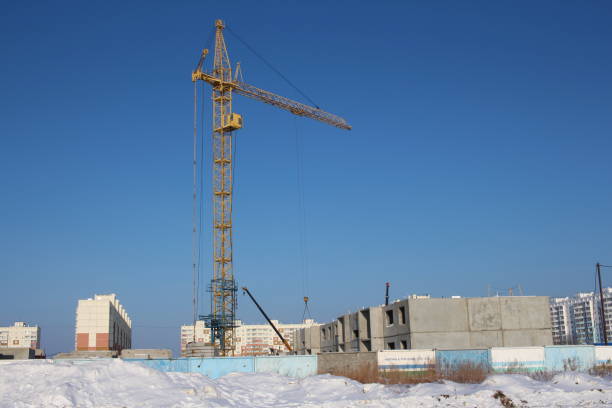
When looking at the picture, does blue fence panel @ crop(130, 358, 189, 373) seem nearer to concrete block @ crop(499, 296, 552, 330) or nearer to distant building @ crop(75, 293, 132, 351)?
concrete block @ crop(499, 296, 552, 330)

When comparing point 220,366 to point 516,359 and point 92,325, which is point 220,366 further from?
point 92,325

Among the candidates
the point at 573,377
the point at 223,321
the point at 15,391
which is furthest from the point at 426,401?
the point at 223,321

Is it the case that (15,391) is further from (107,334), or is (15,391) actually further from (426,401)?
(107,334)

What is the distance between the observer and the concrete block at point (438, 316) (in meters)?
57.9

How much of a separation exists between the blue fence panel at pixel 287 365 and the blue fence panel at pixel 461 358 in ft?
25.0

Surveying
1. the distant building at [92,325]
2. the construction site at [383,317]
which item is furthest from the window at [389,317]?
the distant building at [92,325]

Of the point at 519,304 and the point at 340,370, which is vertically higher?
the point at 519,304

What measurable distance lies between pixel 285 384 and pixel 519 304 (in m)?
31.6

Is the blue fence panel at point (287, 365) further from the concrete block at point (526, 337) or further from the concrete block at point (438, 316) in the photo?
the concrete block at point (526, 337)

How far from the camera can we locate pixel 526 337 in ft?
189

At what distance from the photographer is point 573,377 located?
33.8 meters

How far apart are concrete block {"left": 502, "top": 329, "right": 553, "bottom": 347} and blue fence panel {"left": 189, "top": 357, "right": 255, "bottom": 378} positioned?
29297 mm

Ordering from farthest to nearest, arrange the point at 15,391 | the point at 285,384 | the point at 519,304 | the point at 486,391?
the point at 519,304
the point at 285,384
the point at 486,391
the point at 15,391

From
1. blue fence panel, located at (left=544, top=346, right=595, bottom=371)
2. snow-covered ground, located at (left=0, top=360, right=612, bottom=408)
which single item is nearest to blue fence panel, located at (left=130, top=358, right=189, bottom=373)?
snow-covered ground, located at (left=0, top=360, right=612, bottom=408)
